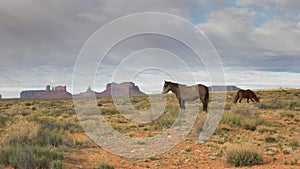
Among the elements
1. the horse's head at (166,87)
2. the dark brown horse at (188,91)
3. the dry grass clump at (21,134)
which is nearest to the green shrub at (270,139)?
the dark brown horse at (188,91)

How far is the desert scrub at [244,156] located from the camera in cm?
776

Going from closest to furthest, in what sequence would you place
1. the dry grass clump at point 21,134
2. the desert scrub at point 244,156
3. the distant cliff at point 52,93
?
1. the desert scrub at point 244,156
2. the dry grass clump at point 21,134
3. the distant cliff at point 52,93

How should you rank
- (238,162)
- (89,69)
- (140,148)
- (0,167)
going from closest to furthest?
(0,167)
(238,162)
(89,69)
(140,148)

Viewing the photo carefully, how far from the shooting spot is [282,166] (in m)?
7.34

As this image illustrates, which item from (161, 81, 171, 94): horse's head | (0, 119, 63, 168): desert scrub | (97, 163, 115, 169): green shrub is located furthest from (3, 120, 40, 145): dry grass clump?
(161, 81, 171, 94): horse's head

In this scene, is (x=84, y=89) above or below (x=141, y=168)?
above

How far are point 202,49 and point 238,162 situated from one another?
381cm

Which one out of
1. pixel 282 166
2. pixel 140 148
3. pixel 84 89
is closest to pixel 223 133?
pixel 140 148

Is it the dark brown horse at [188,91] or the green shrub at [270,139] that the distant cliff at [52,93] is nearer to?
the dark brown horse at [188,91]

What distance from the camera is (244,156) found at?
786cm

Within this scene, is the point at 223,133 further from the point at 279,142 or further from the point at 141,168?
the point at 141,168

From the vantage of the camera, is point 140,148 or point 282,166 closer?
point 282,166

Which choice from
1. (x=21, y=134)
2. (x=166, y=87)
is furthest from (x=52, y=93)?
(x=21, y=134)

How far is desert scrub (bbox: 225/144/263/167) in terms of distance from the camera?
7.76 metres
